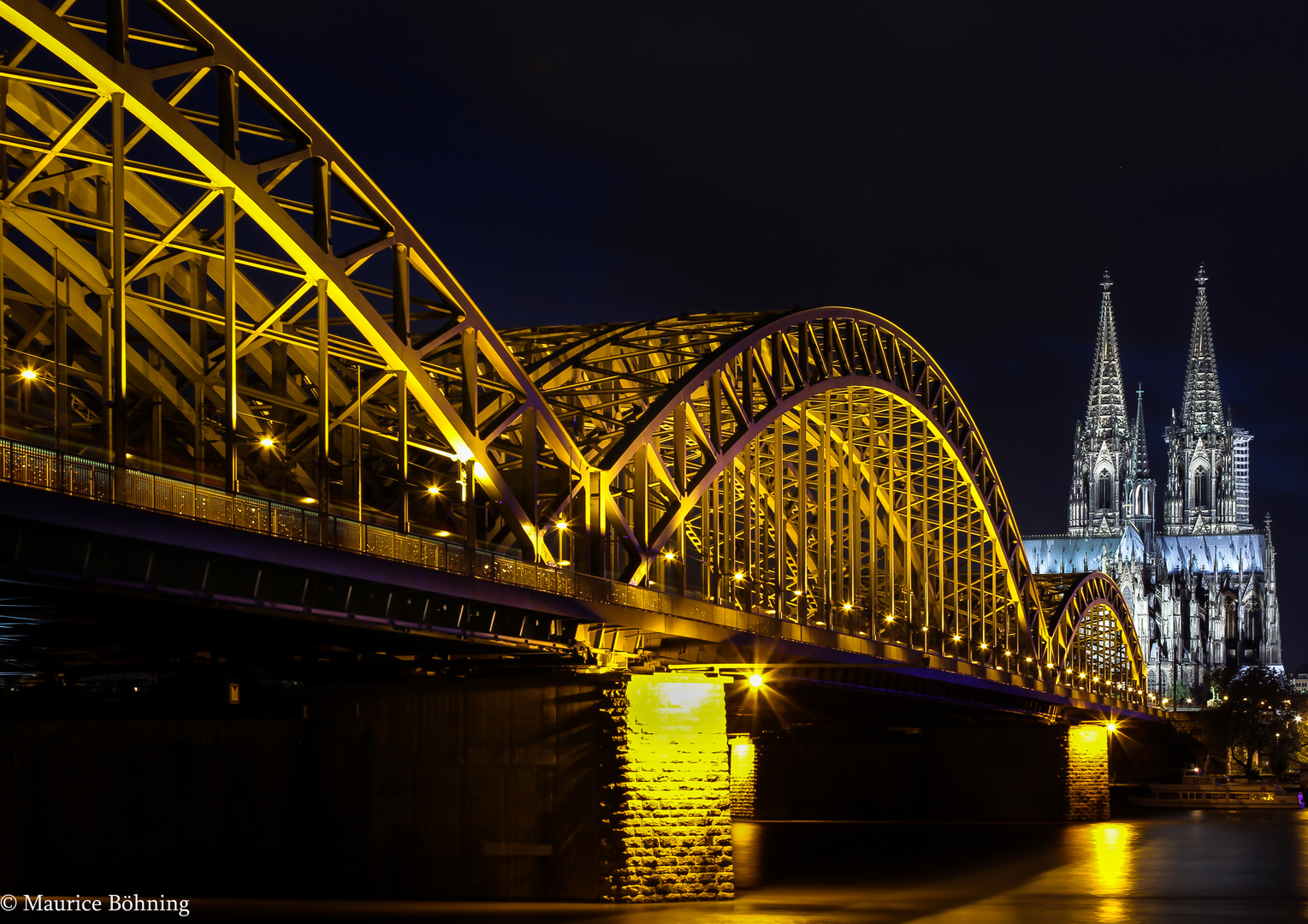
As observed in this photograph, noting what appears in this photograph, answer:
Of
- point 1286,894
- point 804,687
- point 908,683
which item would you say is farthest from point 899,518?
point 1286,894

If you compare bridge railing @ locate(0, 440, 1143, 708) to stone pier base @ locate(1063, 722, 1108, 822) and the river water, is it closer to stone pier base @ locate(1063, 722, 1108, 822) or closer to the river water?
the river water

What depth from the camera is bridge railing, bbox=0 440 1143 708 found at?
1208 inches

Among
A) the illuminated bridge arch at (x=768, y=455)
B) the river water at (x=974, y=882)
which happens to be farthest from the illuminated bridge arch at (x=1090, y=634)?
the river water at (x=974, y=882)

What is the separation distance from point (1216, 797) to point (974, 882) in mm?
81735

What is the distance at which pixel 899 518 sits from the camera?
99.8 m

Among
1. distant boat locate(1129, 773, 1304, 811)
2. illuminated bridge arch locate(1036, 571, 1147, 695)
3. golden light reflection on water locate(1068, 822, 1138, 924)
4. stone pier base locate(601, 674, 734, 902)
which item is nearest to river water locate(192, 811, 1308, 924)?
golden light reflection on water locate(1068, 822, 1138, 924)

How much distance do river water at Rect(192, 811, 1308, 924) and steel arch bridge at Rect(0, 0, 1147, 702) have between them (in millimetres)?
10279

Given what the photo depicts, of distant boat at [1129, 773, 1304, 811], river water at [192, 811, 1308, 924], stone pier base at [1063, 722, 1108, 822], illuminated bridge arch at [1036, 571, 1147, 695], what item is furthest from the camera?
distant boat at [1129, 773, 1304, 811]

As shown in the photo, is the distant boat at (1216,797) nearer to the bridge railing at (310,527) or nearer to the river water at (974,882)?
the river water at (974,882)

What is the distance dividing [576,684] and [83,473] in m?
20.9

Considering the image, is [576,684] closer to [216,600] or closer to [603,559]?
[603,559]

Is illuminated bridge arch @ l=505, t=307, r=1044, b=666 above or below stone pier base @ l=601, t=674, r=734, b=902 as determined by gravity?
above

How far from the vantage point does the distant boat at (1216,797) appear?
139 metres

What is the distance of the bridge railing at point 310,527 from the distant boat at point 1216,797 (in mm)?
88460
